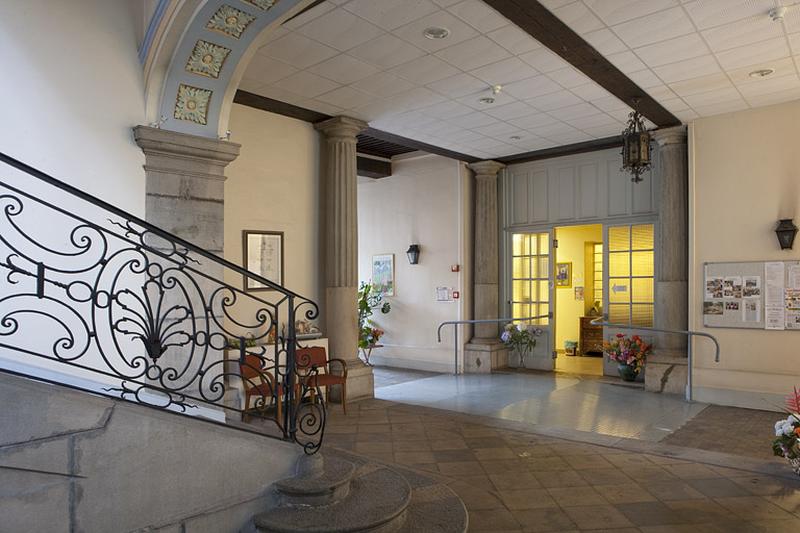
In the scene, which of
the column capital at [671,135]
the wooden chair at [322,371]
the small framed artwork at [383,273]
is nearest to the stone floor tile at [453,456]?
the wooden chair at [322,371]

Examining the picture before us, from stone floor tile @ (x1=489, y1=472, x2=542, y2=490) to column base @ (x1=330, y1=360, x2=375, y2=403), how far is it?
2615mm

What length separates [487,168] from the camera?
27.5 feet

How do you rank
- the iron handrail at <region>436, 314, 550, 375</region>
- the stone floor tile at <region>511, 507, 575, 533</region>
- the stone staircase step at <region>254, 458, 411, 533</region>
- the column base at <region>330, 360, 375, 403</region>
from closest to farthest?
the stone staircase step at <region>254, 458, 411, 533</region> < the stone floor tile at <region>511, 507, 575, 533</region> < the column base at <region>330, 360, 375, 403</region> < the iron handrail at <region>436, 314, 550, 375</region>

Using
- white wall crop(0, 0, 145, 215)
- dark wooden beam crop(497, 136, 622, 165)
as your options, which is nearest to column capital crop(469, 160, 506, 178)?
dark wooden beam crop(497, 136, 622, 165)

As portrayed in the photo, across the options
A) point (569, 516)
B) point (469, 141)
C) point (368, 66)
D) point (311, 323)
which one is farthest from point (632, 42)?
point (311, 323)

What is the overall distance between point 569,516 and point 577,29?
3.44 metres

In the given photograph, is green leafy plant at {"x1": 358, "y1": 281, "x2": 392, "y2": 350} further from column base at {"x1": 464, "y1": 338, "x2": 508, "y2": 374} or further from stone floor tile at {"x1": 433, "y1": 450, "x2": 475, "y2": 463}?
stone floor tile at {"x1": 433, "y1": 450, "x2": 475, "y2": 463}

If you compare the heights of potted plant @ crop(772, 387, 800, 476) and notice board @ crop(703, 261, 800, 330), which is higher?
notice board @ crop(703, 261, 800, 330)

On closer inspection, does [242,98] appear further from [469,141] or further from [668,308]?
[668,308]

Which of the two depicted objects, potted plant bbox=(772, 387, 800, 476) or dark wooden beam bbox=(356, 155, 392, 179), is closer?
potted plant bbox=(772, 387, 800, 476)

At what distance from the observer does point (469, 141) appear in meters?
7.33

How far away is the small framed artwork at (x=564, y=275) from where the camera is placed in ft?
33.6

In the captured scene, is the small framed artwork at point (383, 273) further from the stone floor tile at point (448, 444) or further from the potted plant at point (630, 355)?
the stone floor tile at point (448, 444)

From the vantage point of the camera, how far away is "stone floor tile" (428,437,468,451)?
4.35 metres
